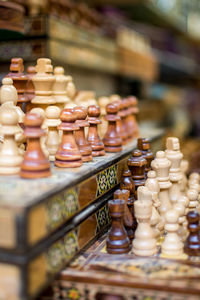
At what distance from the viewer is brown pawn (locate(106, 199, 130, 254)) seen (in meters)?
1.06

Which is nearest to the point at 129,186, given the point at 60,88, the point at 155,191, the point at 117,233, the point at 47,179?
the point at 155,191

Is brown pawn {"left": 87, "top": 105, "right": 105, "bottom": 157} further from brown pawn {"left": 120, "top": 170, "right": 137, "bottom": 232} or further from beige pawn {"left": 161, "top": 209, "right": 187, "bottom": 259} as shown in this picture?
beige pawn {"left": 161, "top": 209, "right": 187, "bottom": 259}

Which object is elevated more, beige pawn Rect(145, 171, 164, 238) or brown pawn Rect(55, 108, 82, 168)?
brown pawn Rect(55, 108, 82, 168)

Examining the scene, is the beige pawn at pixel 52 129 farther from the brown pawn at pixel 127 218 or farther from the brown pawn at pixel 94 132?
the brown pawn at pixel 127 218

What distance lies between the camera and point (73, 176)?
105 centimetres

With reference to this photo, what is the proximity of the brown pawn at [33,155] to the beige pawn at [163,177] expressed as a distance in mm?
389

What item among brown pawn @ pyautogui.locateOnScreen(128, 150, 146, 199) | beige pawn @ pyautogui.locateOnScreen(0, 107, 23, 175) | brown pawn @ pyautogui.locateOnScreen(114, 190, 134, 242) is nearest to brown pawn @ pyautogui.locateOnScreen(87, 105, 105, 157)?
brown pawn @ pyautogui.locateOnScreen(128, 150, 146, 199)

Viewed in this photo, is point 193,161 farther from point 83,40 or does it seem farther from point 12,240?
point 12,240

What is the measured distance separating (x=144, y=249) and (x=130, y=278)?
15 cm


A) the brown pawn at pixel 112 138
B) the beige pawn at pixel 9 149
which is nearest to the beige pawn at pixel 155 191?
the brown pawn at pixel 112 138

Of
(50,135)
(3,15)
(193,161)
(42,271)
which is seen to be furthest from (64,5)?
(42,271)

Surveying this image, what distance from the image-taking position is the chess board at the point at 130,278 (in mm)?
899

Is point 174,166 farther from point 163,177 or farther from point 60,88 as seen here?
point 60,88

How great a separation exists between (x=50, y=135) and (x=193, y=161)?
1266 mm
